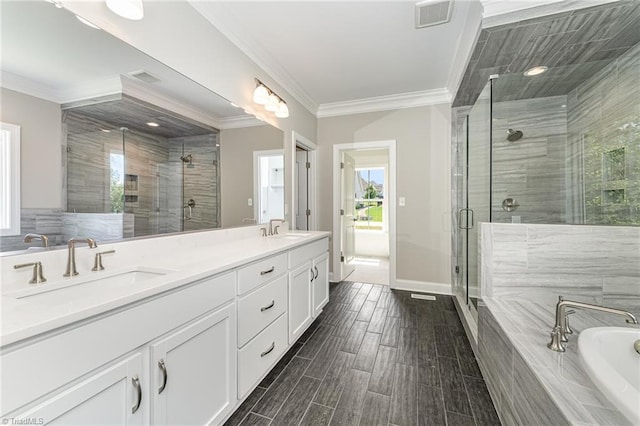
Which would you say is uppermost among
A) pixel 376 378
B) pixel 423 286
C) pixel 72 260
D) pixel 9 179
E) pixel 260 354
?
pixel 9 179

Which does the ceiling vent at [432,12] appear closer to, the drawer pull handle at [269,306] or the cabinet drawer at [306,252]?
the cabinet drawer at [306,252]

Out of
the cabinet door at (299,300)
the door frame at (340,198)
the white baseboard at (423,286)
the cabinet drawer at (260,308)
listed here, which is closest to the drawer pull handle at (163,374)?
the cabinet drawer at (260,308)

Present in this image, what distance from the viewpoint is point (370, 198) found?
617 cm

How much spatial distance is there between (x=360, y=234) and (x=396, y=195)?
2385 mm

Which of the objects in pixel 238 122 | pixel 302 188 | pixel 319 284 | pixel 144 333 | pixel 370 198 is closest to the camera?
pixel 144 333

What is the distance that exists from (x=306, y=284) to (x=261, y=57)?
2.10 m

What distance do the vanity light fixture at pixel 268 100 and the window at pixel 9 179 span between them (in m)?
1.63

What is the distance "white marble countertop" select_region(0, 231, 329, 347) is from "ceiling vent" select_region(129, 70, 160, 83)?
89 cm

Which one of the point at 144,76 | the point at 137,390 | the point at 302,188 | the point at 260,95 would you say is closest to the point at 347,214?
the point at 302,188

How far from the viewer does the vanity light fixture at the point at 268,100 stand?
91.6 inches

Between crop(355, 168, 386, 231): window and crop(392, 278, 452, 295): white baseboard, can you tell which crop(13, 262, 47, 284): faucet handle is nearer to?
crop(392, 278, 452, 295): white baseboard

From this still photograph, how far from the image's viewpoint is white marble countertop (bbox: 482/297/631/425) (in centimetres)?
81

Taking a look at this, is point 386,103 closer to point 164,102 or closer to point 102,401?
point 164,102

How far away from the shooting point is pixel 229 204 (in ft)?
6.97
